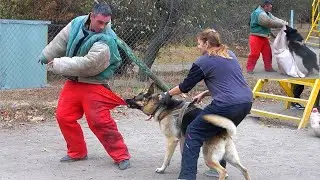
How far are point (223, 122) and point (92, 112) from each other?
1465 millimetres

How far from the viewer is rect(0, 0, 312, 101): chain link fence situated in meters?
9.69

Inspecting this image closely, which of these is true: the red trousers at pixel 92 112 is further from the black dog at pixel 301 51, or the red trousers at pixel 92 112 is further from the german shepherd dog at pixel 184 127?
the black dog at pixel 301 51

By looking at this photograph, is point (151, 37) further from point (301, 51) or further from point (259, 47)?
point (301, 51)

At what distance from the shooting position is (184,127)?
5.56m

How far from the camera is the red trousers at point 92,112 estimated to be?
5777 mm

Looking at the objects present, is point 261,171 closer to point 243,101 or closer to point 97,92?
point 243,101

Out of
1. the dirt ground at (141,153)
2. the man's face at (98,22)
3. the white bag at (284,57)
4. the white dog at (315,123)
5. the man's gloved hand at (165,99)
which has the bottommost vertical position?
the dirt ground at (141,153)

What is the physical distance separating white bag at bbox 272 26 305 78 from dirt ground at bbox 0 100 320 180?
4.63ft

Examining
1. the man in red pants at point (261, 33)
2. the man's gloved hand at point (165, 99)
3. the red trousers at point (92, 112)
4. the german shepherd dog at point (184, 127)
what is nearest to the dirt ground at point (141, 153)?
the red trousers at point (92, 112)

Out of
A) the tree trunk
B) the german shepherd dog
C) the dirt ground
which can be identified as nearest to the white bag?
the dirt ground

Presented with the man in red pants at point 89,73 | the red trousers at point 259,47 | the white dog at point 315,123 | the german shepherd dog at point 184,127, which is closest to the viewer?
the german shepherd dog at point 184,127

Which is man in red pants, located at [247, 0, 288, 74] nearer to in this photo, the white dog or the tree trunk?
the tree trunk

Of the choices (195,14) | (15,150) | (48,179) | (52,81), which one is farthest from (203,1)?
(48,179)

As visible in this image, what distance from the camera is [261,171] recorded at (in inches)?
234
